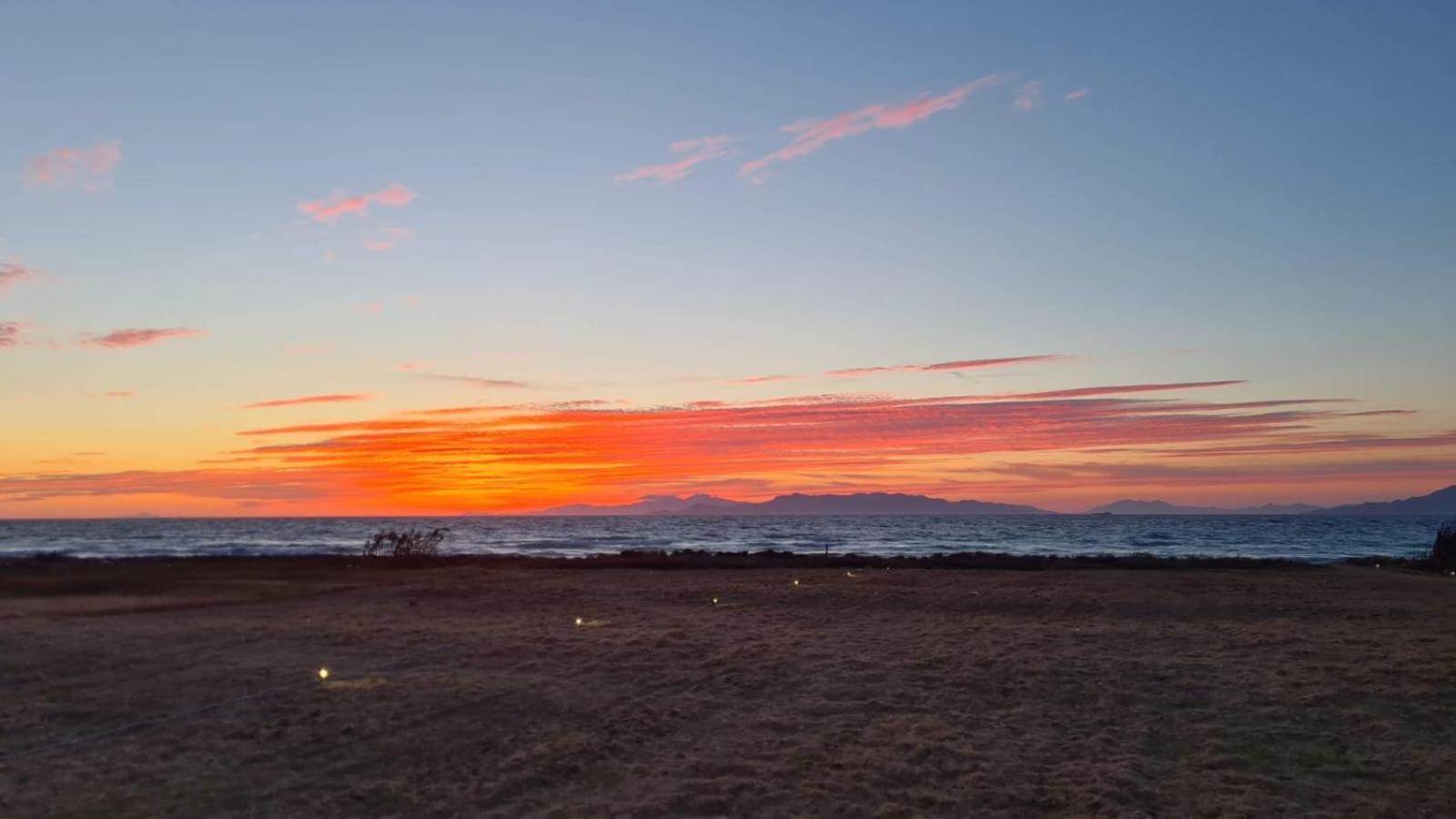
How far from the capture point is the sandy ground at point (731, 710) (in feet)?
28.6

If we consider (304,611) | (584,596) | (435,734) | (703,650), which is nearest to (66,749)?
(435,734)

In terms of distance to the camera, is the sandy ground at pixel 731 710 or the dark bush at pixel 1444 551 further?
the dark bush at pixel 1444 551

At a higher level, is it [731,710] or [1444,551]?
[731,710]

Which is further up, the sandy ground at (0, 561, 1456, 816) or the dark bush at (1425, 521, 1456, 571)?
the sandy ground at (0, 561, 1456, 816)

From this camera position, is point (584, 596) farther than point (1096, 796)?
Yes

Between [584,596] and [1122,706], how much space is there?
1614 cm

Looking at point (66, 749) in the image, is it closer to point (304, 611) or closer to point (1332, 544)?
point (304, 611)

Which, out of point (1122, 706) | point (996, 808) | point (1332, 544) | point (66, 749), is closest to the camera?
point (996, 808)

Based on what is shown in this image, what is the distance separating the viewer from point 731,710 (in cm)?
1194

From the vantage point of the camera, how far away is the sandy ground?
8.70 meters

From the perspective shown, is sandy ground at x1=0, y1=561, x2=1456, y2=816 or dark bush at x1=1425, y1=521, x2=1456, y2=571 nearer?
sandy ground at x1=0, y1=561, x2=1456, y2=816

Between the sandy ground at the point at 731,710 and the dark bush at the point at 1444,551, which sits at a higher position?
the sandy ground at the point at 731,710

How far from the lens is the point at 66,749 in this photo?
33.4 ft

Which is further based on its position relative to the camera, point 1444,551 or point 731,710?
point 1444,551
